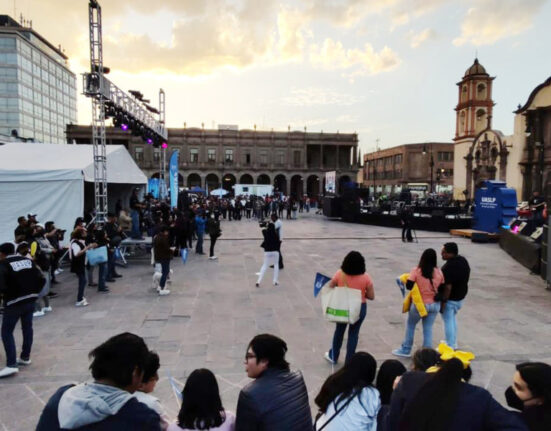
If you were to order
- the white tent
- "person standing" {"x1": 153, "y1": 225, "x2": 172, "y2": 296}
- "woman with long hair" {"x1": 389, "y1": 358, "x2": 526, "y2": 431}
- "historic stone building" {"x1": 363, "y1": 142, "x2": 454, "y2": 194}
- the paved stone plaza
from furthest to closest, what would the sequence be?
"historic stone building" {"x1": 363, "y1": 142, "x2": 454, "y2": 194} → the white tent → "person standing" {"x1": 153, "y1": 225, "x2": 172, "y2": 296} → the paved stone plaza → "woman with long hair" {"x1": 389, "y1": 358, "x2": 526, "y2": 431}

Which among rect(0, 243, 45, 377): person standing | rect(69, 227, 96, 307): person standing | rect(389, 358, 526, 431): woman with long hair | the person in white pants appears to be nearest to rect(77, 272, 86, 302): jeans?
rect(69, 227, 96, 307): person standing

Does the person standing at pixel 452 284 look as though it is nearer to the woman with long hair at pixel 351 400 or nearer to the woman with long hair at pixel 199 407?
the woman with long hair at pixel 351 400

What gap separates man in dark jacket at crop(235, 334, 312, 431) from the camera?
213 cm

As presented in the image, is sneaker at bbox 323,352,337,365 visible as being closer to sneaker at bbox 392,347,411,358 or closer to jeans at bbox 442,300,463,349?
sneaker at bbox 392,347,411,358

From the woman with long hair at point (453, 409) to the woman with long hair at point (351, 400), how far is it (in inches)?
12.1

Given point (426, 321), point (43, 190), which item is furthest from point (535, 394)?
point (43, 190)

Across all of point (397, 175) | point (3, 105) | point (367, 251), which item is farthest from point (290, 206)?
point (3, 105)

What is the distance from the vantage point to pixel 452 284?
505 centimetres

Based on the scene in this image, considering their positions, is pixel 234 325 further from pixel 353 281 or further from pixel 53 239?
pixel 53 239

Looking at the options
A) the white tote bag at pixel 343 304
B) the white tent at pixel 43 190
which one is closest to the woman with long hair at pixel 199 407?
the white tote bag at pixel 343 304

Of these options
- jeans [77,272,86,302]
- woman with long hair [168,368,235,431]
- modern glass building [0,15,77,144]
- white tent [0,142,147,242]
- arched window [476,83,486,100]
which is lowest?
jeans [77,272,86,302]

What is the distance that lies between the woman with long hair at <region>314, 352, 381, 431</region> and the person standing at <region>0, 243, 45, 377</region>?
13.6 ft

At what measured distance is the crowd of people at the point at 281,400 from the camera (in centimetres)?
182

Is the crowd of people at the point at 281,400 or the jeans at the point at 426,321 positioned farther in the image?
the jeans at the point at 426,321
